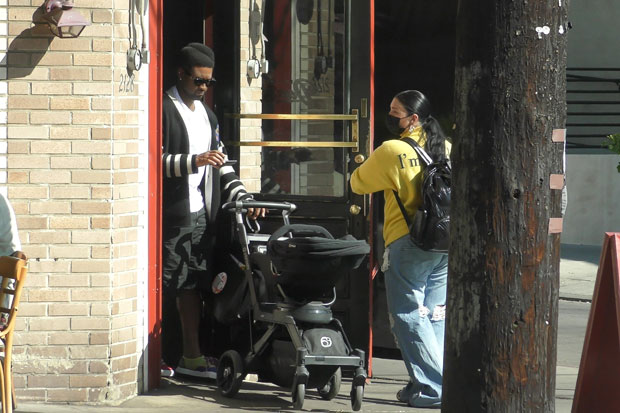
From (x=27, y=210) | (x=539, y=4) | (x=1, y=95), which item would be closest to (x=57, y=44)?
(x=1, y=95)

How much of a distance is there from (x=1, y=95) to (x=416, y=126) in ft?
7.61

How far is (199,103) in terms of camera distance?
723cm

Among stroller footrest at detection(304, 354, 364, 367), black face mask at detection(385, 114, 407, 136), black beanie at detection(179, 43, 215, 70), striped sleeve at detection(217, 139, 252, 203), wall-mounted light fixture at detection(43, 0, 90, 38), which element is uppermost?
wall-mounted light fixture at detection(43, 0, 90, 38)

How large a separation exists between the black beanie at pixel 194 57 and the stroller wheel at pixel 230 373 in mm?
1713

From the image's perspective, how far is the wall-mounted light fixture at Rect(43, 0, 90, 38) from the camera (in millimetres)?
6023

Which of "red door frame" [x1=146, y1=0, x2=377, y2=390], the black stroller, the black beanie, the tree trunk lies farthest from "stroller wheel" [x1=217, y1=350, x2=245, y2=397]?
the tree trunk

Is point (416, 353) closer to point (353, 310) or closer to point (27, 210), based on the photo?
point (353, 310)

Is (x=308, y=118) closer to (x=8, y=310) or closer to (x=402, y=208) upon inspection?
(x=402, y=208)

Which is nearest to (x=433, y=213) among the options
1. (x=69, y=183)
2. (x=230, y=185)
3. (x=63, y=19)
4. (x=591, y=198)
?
(x=230, y=185)

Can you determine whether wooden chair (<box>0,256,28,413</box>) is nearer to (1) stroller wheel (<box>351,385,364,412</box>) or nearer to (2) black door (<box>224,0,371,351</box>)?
(1) stroller wheel (<box>351,385,364,412</box>)

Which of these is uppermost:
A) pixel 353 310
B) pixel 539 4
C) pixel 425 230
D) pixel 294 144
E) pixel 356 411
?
pixel 539 4

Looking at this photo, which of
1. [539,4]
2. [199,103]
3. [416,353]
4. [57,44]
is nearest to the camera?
[539,4]

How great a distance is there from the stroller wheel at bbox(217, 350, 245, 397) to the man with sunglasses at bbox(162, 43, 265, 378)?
16.5 inches

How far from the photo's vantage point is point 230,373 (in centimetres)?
675
